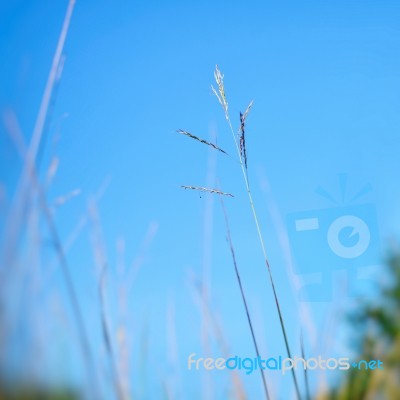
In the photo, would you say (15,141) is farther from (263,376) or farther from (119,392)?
(263,376)

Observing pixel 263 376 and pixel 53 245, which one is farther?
pixel 263 376

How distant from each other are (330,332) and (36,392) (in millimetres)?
508

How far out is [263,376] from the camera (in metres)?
0.86

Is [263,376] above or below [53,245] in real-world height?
below

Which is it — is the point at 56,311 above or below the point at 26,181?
below

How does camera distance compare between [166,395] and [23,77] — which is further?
[166,395]

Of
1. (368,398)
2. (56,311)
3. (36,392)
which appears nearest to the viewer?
(36,392)

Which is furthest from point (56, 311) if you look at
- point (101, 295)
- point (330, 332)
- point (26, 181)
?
point (330, 332)

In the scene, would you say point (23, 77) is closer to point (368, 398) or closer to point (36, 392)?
point (36, 392)

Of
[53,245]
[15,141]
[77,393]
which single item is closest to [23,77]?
[15,141]

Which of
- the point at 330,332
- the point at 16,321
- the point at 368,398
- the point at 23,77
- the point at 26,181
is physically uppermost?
the point at 23,77

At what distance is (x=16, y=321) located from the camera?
0.69 metres

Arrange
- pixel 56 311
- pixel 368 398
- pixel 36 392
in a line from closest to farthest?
pixel 36 392 → pixel 56 311 → pixel 368 398

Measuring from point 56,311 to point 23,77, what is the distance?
15.5 inches
